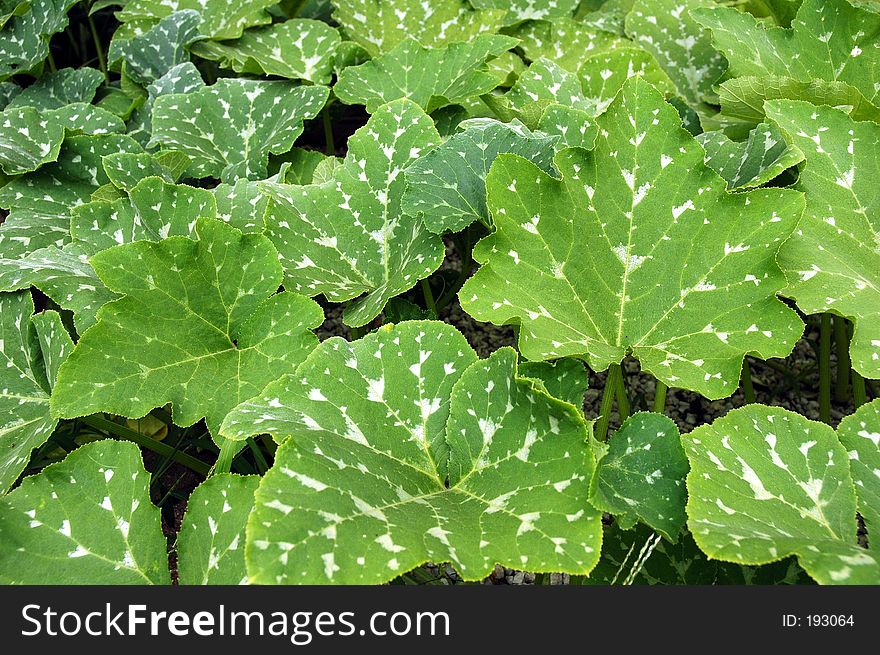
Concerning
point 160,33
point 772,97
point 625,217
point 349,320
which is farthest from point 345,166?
point 160,33

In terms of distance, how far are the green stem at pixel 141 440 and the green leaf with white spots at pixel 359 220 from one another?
1.26 ft

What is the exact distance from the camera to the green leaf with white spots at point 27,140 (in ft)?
5.79

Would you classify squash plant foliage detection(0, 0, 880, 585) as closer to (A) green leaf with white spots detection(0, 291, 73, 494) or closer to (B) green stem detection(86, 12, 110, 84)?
(A) green leaf with white spots detection(0, 291, 73, 494)

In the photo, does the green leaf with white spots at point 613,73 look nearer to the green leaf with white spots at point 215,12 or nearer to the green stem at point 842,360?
the green stem at point 842,360

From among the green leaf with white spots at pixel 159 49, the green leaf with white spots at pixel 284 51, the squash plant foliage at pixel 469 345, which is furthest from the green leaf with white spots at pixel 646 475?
the green leaf with white spots at pixel 159 49

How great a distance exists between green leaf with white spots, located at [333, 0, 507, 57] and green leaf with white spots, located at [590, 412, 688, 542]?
59.4 inches

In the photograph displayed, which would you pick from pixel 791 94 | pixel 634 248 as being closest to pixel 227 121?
pixel 634 248

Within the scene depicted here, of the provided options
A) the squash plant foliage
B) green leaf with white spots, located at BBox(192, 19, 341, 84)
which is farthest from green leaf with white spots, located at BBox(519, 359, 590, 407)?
green leaf with white spots, located at BBox(192, 19, 341, 84)

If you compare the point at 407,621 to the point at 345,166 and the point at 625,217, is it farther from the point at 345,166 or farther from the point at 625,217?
the point at 345,166

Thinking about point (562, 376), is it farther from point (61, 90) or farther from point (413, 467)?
point (61, 90)

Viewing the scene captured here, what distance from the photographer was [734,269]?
1.18m

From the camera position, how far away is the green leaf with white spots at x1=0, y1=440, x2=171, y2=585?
3.44 feet

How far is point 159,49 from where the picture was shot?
218 cm

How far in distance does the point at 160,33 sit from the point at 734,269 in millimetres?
1688
